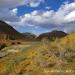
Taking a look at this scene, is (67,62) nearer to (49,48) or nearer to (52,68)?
(52,68)

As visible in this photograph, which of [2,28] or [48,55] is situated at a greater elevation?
[2,28]

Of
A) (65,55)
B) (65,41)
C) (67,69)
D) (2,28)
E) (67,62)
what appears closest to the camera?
(67,69)

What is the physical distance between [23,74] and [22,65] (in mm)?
1875

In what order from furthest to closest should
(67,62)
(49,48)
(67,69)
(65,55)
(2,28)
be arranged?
1. (2,28)
2. (49,48)
3. (65,55)
4. (67,62)
5. (67,69)

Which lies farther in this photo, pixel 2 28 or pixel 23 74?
pixel 2 28

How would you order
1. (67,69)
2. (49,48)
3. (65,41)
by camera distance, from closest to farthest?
1. (67,69)
2. (49,48)
3. (65,41)

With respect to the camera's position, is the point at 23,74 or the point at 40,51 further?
the point at 40,51

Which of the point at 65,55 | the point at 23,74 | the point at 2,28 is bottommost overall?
the point at 23,74

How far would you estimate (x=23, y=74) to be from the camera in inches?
789

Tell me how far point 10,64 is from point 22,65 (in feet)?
4.39

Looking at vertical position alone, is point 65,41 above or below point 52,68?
above

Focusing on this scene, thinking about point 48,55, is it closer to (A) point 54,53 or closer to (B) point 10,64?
(A) point 54,53

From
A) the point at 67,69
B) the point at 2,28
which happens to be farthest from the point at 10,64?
the point at 2,28

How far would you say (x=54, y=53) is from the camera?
20.1 metres
